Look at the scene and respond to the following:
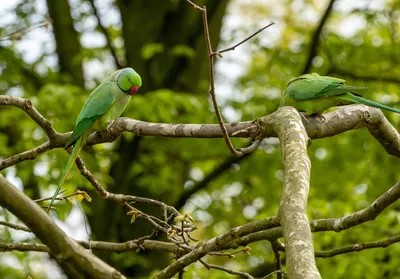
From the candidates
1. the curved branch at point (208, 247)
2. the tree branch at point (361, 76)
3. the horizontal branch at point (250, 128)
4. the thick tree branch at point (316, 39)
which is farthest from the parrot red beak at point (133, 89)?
the tree branch at point (361, 76)


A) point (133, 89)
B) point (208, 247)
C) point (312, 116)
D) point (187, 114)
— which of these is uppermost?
point (187, 114)

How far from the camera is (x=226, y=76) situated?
911 cm

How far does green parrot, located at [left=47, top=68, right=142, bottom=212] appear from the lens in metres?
3.50

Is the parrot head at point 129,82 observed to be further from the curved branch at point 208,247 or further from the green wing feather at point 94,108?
the curved branch at point 208,247

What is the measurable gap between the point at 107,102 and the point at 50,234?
84.5 inches

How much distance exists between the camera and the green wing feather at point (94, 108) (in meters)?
3.41

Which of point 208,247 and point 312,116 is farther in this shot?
point 312,116

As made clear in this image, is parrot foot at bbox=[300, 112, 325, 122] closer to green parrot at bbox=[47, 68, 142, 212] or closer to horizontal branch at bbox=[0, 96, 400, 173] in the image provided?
horizontal branch at bbox=[0, 96, 400, 173]

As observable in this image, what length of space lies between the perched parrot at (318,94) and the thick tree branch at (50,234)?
1.90 meters

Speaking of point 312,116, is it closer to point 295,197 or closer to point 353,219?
point 353,219

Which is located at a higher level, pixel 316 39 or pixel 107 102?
pixel 316 39

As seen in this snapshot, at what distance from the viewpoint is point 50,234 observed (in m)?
1.60

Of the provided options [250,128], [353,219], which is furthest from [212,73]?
[353,219]

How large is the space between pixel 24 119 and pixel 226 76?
3.29 m
